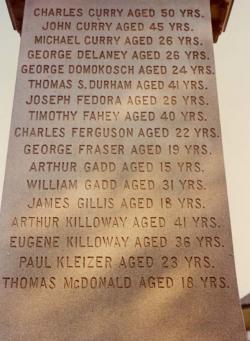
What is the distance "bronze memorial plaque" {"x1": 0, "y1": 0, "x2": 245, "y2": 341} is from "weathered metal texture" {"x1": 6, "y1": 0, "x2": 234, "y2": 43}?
0.45m

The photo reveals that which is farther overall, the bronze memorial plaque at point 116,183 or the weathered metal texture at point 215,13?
the weathered metal texture at point 215,13

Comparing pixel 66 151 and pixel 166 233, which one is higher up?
pixel 66 151

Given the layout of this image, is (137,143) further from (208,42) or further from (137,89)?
(208,42)

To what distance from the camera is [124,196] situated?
15.8ft

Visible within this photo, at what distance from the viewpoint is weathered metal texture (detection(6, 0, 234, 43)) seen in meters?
6.36

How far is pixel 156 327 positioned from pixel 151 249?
27.9 inches

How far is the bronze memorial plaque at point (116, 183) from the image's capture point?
14.2 feet

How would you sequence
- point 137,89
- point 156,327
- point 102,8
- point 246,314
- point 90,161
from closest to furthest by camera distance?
point 156,327
point 90,161
point 137,89
point 102,8
point 246,314

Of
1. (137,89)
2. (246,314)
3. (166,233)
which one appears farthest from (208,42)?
(246,314)

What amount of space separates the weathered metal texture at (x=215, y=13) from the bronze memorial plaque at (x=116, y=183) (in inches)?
17.6

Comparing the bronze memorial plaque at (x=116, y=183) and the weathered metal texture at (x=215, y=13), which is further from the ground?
the weathered metal texture at (x=215, y=13)

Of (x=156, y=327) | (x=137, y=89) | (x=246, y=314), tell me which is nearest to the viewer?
(x=156, y=327)

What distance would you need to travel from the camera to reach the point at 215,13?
6516 mm

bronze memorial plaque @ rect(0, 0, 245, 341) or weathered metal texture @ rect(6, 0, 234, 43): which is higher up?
weathered metal texture @ rect(6, 0, 234, 43)
